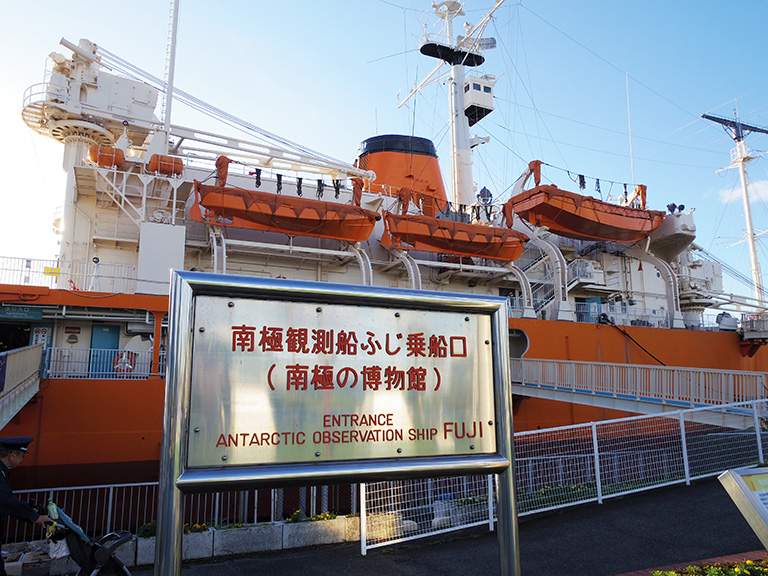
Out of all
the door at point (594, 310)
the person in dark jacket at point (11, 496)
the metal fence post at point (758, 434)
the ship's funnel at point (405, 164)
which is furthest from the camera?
the ship's funnel at point (405, 164)

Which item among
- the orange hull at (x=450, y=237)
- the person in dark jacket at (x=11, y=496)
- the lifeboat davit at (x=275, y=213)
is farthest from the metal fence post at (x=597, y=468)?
the orange hull at (x=450, y=237)

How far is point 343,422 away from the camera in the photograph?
7.52 ft

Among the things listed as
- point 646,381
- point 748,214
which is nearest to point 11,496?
point 646,381

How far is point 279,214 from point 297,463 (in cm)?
1609

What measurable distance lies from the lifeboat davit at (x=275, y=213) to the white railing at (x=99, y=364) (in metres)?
5.05

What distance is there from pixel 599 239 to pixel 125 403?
63.9 feet

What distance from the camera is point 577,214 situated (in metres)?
22.1

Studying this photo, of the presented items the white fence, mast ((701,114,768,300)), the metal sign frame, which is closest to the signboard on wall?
the white fence

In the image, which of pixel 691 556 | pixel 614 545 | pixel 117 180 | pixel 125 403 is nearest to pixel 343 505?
pixel 125 403

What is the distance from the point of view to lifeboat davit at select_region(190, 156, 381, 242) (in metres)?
17.0

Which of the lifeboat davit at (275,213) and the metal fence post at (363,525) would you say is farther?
the lifeboat davit at (275,213)

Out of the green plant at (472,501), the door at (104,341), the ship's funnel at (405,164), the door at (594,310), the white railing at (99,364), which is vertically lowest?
the green plant at (472,501)

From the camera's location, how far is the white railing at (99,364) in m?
13.0

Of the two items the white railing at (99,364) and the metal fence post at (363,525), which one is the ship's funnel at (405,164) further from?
the metal fence post at (363,525)
